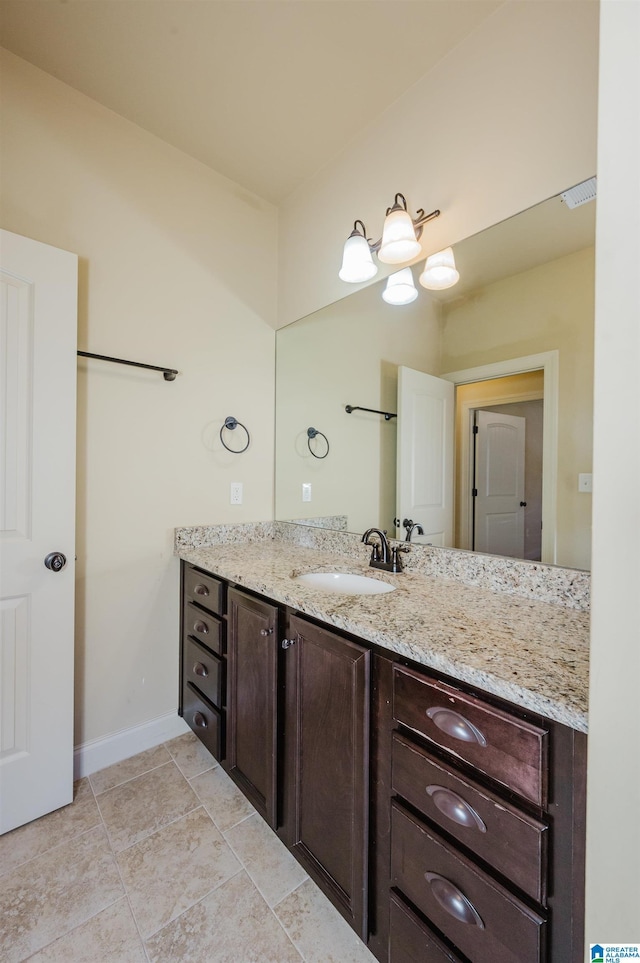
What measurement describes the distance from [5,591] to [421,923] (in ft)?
4.97

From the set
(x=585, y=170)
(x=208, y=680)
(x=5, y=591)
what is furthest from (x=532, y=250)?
(x=5, y=591)

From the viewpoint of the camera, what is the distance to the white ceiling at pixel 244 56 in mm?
1278

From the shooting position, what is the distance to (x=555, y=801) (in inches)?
25.5

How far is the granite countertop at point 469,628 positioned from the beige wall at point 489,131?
1.21m

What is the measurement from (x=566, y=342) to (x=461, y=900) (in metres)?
1.36

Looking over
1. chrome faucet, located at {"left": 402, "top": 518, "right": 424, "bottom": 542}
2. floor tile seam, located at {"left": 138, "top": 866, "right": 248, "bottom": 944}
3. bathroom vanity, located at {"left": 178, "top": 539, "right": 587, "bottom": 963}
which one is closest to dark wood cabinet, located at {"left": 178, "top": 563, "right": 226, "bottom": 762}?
bathroom vanity, located at {"left": 178, "top": 539, "right": 587, "bottom": 963}

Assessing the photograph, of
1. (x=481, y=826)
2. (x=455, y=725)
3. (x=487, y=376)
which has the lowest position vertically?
(x=481, y=826)

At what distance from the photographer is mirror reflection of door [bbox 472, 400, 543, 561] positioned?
1.24 m

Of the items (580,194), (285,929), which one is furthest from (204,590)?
(580,194)

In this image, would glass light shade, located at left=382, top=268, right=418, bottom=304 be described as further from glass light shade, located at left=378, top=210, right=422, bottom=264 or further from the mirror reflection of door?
the mirror reflection of door

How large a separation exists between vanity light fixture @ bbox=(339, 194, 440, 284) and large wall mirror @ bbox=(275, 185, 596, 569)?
0.09 meters

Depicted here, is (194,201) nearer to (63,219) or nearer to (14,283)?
(63,219)

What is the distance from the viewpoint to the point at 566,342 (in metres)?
1.15

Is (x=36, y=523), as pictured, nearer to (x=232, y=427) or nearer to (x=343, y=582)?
(x=232, y=427)
